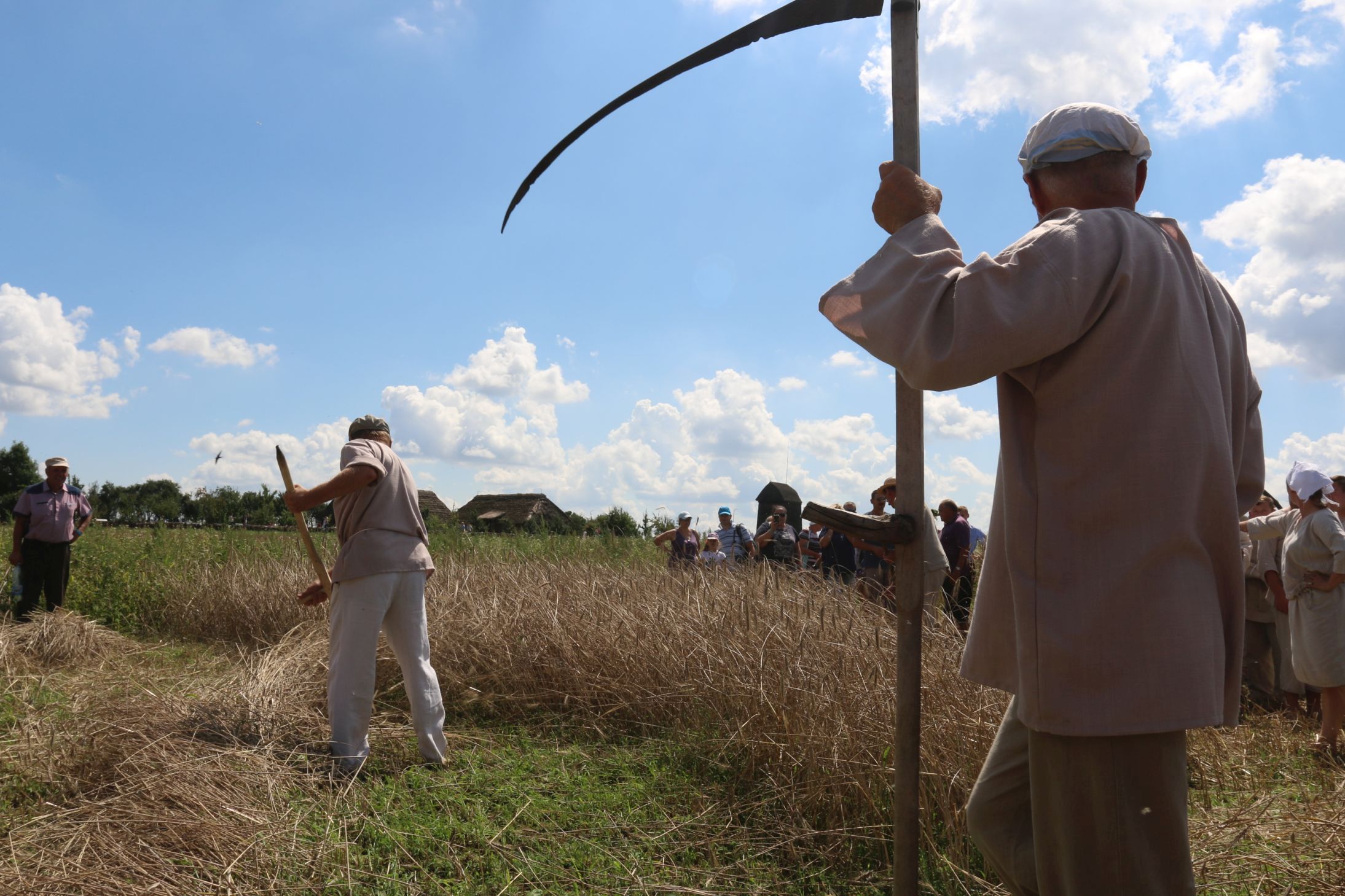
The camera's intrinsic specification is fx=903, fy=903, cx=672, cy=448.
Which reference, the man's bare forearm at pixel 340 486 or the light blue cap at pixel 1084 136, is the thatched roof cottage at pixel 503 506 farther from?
the light blue cap at pixel 1084 136

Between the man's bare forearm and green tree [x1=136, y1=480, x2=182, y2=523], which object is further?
green tree [x1=136, y1=480, x2=182, y2=523]

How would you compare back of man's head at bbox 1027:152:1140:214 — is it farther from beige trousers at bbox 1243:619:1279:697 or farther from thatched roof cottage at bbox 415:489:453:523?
beige trousers at bbox 1243:619:1279:697

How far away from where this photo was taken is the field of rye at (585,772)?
2996mm

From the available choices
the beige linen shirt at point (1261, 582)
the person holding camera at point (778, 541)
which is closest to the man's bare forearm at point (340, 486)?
the person holding camera at point (778, 541)

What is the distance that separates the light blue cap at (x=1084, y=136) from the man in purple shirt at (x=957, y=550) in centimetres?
526

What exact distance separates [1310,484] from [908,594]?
4490 millimetres

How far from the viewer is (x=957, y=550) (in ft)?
25.5

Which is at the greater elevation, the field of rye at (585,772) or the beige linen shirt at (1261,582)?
the beige linen shirt at (1261,582)

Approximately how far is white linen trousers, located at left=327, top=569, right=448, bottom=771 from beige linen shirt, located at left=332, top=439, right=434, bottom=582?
0.21 ft

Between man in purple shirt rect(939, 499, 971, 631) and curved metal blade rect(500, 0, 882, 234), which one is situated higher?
curved metal blade rect(500, 0, 882, 234)

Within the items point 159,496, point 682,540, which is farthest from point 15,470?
point 682,540

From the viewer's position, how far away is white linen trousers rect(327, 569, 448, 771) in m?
4.28

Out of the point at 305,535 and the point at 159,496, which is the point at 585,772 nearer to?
the point at 305,535

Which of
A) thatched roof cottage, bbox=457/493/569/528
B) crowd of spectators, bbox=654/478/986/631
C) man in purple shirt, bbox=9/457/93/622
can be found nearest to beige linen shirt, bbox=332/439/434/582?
crowd of spectators, bbox=654/478/986/631
